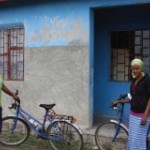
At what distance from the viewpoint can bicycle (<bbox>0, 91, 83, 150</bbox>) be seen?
27.3 feet

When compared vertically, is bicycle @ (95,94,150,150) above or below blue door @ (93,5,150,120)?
below

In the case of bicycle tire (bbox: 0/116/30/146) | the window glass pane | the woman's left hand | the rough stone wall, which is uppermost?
the window glass pane

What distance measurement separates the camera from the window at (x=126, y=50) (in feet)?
32.4

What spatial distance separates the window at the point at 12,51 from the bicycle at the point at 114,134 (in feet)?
10.4

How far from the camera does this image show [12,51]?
11172mm

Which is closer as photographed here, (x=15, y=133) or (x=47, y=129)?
(x=47, y=129)

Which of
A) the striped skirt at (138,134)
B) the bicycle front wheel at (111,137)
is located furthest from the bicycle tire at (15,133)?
the striped skirt at (138,134)

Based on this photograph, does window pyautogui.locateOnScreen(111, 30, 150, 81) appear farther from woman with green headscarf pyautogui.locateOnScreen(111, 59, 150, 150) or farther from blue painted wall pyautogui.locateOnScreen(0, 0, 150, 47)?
woman with green headscarf pyautogui.locateOnScreen(111, 59, 150, 150)

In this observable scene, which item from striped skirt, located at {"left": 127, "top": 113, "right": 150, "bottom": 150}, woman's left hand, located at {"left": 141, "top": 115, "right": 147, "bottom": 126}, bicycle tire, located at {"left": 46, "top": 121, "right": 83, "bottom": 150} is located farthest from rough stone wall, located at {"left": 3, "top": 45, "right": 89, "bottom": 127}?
woman's left hand, located at {"left": 141, "top": 115, "right": 147, "bottom": 126}

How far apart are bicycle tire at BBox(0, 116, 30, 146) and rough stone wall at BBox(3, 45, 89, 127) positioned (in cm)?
109

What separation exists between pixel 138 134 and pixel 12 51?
5.25m

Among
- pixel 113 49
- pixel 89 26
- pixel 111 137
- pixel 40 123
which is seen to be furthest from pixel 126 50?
pixel 40 123

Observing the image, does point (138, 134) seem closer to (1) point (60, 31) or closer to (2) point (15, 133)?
(2) point (15, 133)

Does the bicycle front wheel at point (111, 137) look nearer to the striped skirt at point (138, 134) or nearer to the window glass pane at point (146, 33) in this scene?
the striped skirt at point (138, 134)
